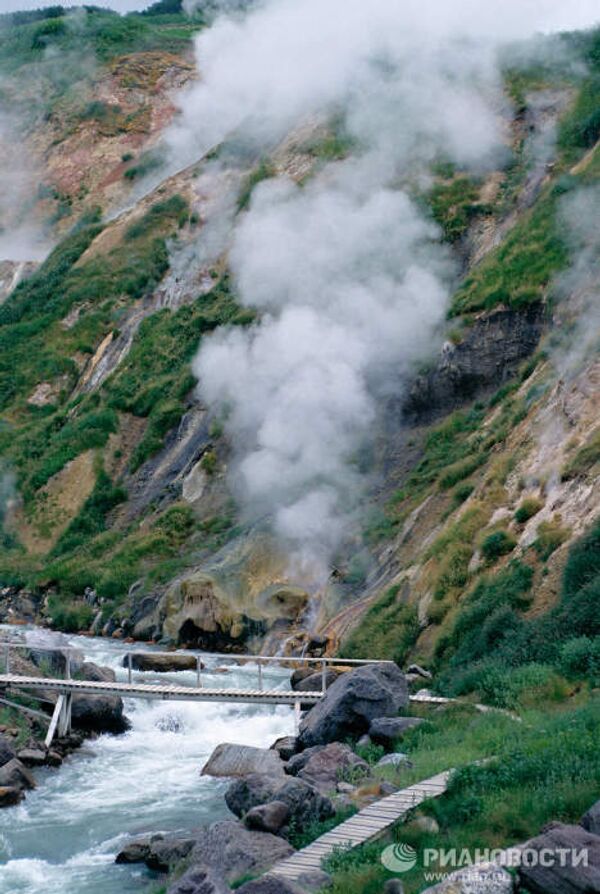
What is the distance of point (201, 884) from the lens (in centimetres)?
855

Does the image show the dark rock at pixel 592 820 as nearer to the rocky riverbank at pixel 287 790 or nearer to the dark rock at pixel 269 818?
the rocky riverbank at pixel 287 790

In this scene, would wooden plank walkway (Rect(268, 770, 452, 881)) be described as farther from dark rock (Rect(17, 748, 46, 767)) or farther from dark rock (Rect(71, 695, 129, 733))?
dark rock (Rect(71, 695, 129, 733))

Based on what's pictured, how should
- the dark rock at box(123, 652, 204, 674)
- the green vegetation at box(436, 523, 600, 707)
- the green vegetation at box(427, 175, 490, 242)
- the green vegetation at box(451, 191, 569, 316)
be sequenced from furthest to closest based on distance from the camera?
1. the green vegetation at box(427, 175, 490, 242)
2. the green vegetation at box(451, 191, 569, 316)
3. the dark rock at box(123, 652, 204, 674)
4. the green vegetation at box(436, 523, 600, 707)

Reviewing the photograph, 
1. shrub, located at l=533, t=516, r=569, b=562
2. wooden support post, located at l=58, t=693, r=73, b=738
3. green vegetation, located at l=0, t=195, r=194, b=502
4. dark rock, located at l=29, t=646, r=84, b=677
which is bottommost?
green vegetation, located at l=0, t=195, r=194, b=502

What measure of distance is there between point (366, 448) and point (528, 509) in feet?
29.9

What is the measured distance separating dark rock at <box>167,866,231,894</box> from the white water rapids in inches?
93.8

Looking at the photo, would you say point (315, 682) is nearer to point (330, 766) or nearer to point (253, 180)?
point (330, 766)

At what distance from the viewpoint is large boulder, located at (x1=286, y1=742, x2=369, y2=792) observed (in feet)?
40.3

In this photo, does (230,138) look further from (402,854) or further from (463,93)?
(402,854)

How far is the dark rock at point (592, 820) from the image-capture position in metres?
7.93

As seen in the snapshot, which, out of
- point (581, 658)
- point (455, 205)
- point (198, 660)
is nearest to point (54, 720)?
point (198, 660)

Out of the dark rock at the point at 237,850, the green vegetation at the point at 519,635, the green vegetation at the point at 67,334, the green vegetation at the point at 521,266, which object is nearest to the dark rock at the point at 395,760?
the green vegetation at the point at 519,635

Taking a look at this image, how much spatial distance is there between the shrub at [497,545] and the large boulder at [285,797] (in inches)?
288

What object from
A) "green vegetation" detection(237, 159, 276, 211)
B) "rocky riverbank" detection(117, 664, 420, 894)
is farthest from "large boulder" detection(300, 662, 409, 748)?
"green vegetation" detection(237, 159, 276, 211)
